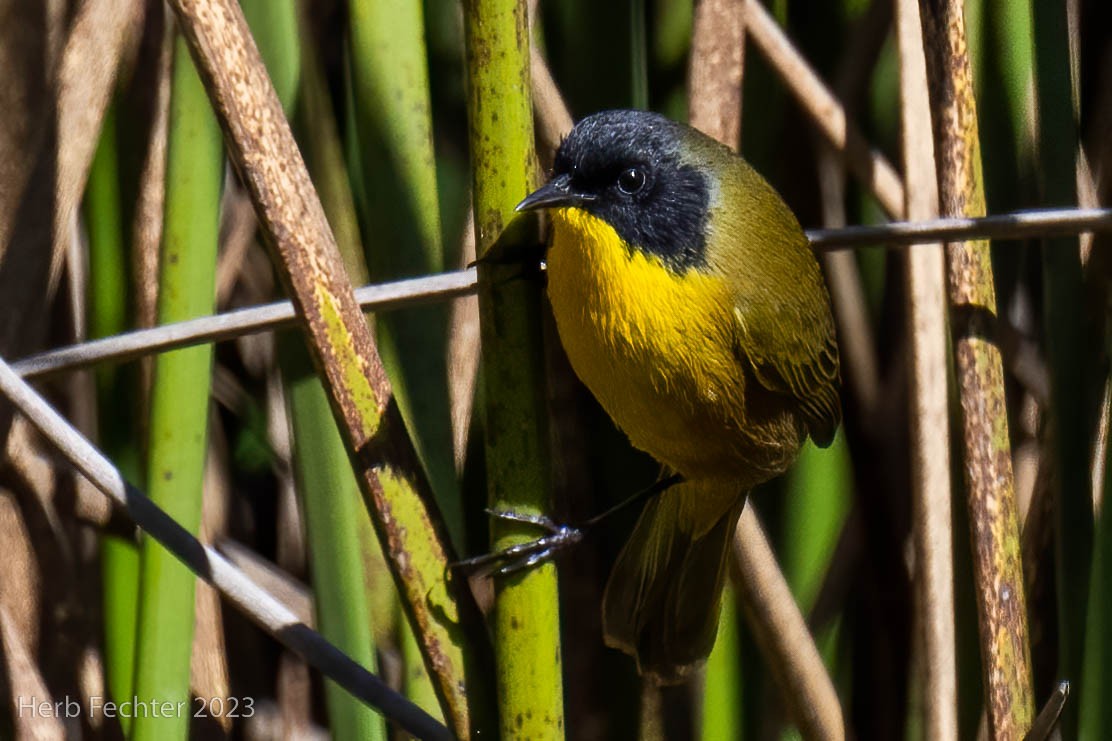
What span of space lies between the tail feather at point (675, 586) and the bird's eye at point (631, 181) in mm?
451

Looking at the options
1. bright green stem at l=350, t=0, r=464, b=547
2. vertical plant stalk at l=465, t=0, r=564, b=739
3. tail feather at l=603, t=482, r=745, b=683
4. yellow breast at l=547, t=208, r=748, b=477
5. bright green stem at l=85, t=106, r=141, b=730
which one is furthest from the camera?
tail feather at l=603, t=482, r=745, b=683

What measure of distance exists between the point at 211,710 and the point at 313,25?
1001 mm

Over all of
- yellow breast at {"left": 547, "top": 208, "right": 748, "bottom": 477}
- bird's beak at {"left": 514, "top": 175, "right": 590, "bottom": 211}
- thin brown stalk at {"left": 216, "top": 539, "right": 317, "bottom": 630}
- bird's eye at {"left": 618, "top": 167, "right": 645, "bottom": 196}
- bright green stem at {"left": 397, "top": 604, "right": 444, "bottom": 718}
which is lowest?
bright green stem at {"left": 397, "top": 604, "right": 444, "bottom": 718}

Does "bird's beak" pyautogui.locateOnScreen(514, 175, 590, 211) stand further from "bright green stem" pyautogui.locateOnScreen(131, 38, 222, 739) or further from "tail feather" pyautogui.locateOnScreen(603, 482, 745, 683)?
"tail feather" pyautogui.locateOnScreen(603, 482, 745, 683)

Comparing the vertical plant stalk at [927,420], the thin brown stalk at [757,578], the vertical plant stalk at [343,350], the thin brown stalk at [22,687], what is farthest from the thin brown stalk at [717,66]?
the thin brown stalk at [22,687]

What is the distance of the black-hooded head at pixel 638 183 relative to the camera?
1343mm

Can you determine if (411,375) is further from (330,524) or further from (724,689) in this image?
(724,689)

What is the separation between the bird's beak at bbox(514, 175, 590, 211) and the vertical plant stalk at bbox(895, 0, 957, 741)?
1.64ft

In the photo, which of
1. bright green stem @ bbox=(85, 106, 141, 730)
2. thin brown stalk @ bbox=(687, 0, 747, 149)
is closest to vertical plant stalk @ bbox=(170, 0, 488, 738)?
bright green stem @ bbox=(85, 106, 141, 730)

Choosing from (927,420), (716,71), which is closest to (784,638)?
(927,420)

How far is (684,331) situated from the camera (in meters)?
1.44

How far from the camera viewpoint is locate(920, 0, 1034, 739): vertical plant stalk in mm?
1405

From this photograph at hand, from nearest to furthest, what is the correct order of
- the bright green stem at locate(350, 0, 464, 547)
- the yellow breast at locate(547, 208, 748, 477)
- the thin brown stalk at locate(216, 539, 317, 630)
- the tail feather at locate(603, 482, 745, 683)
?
the bright green stem at locate(350, 0, 464, 547)
the yellow breast at locate(547, 208, 748, 477)
the tail feather at locate(603, 482, 745, 683)
the thin brown stalk at locate(216, 539, 317, 630)

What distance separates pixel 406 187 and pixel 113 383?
596 millimetres
